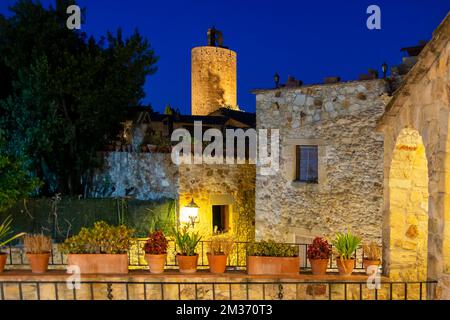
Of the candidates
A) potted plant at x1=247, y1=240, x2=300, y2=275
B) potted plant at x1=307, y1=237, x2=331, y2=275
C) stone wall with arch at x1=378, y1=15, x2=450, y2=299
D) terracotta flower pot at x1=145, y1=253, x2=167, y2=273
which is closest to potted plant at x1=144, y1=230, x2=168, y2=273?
terracotta flower pot at x1=145, y1=253, x2=167, y2=273

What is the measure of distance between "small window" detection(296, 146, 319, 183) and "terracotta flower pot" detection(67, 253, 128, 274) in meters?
5.55

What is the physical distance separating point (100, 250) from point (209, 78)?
29.2 metres

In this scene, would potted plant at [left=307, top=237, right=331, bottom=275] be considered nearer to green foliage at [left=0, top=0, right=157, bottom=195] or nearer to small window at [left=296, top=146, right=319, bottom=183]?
small window at [left=296, top=146, right=319, bottom=183]

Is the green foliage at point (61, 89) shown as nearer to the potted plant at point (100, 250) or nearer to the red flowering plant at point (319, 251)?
the potted plant at point (100, 250)

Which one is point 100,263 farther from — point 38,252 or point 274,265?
point 274,265

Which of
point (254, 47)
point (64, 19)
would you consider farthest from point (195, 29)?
point (64, 19)

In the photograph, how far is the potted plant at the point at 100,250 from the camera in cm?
558

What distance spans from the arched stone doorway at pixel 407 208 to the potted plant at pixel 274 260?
1.27 metres

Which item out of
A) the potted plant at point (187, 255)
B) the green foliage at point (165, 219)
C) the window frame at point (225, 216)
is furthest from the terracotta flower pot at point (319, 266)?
the window frame at point (225, 216)

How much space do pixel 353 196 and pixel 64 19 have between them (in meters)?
8.87

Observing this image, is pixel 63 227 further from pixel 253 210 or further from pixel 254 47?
pixel 254 47

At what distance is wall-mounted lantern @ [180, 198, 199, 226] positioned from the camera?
1052 centimetres
